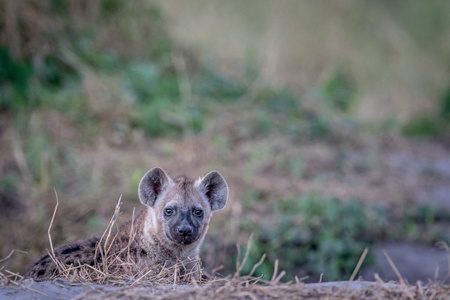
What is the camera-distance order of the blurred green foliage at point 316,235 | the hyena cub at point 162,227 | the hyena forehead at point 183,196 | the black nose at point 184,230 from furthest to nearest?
the blurred green foliage at point 316,235
the hyena forehead at point 183,196
the black nose at point 184,230
the hyena cub at point 162,227

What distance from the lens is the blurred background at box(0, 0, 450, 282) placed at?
21.2 ft

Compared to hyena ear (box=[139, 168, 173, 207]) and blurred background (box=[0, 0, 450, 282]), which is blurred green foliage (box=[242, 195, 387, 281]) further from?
hyena ear (box=[139, 168, 173, 207])

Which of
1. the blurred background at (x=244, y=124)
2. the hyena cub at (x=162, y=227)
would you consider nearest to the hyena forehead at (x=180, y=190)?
the hyena cub at (x=162, y=227)

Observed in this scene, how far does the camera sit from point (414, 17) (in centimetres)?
1334

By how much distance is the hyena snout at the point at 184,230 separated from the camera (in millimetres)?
4113

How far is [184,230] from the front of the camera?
412 cm

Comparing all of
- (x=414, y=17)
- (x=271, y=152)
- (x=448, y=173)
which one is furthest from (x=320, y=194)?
(x=414, y=17)

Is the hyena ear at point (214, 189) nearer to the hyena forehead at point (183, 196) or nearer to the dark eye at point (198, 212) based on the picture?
the hyena forehead at point (183, 196)

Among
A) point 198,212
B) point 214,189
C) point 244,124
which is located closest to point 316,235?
point 214,189

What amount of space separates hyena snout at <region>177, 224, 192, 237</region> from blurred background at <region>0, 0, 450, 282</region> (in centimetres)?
172

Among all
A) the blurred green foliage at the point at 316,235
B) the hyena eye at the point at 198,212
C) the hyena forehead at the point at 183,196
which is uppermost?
the hyena forehead at the point at 183,196

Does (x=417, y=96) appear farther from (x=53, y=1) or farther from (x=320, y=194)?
(x=53, y=1)

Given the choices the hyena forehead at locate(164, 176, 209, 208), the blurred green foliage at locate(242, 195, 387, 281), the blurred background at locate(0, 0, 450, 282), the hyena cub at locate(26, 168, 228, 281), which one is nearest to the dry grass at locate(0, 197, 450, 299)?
the hyena cub at locate(26, 168, 228, 281)

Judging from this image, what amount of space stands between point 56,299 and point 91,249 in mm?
935
